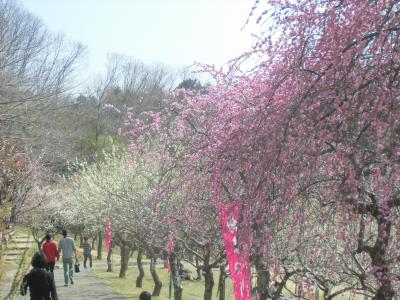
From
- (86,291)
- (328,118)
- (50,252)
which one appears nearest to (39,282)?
(328,118)

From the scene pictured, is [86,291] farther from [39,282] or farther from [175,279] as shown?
[39,282]

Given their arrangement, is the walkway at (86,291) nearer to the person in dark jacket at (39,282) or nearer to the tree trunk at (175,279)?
the tree trunk at (175,279)

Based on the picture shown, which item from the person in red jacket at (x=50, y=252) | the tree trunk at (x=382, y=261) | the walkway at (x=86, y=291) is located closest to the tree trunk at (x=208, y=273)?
the person in red jacket at (x=50, y=252)

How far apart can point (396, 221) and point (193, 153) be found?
10.4ft

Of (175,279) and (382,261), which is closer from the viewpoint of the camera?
(382,261)

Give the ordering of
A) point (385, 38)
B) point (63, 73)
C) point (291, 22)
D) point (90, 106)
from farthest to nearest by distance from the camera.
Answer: point (90, 106) < point (63, 73) < point (291, 22) < point (385, 38)

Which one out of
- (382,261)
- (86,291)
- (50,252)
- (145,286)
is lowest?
(86,291)

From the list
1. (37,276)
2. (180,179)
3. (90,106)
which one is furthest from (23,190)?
(90,106)

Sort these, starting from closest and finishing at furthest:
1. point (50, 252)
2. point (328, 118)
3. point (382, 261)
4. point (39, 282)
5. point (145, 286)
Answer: point (328, 118)
point (382, 261)
point (39, 282)
point (50, 252)
point (145, 286)

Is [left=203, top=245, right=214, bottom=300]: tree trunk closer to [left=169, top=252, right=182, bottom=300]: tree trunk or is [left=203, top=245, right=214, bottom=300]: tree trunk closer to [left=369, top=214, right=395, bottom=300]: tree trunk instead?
[left=169, top=252, right=182, bottom=300]: tree trunk

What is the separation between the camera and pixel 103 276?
997 inches

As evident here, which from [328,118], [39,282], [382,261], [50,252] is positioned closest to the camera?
[328,118]

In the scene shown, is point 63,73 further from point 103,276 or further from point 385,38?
point 385,38

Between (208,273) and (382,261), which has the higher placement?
(382,261)
